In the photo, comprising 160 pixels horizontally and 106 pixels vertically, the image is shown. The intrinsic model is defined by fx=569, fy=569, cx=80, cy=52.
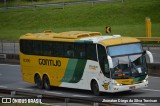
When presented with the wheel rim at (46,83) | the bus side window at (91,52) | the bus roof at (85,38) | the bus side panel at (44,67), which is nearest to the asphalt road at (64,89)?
the wheel rim at (46,83)

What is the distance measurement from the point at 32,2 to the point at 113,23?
28.4m

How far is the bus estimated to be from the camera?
78.5 ft

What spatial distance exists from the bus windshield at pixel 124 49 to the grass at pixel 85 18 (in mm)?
32619

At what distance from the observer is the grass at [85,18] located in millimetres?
63812

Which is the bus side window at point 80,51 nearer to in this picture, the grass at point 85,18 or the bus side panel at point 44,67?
the bus side panel at point 44,67

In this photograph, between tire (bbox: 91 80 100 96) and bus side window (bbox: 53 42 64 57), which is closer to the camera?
tire (bbox: 91 80 100 96)

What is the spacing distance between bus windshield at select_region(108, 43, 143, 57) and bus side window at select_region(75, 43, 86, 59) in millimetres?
1951

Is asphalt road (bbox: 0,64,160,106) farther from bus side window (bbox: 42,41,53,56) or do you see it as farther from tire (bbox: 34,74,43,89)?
bus side window (bbox: 42,41,53,56)

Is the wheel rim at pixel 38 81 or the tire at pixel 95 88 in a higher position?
the tire at pixel 95 88

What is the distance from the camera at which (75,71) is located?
26.5 metres

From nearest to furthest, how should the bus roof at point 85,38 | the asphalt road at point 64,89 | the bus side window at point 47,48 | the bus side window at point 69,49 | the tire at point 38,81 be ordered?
the bus roof at point 85,38 < the asphalt road at point 64,89 < the bus side window at point 69,49 < the bus side window at point 47,48 < the tire at point 38,81

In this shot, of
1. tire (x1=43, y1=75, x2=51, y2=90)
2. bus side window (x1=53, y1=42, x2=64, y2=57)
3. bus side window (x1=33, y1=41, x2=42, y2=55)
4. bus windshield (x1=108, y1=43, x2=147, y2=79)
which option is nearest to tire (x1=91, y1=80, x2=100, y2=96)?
bus windshield (x1=108, y1=43, x2=147, y2=79)

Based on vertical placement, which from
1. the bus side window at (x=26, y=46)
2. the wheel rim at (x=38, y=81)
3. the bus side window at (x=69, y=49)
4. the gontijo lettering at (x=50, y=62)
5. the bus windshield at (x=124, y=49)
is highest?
the bus windshield at (x=124, y=49)

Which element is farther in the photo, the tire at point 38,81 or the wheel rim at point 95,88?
the tire at point 38,81
